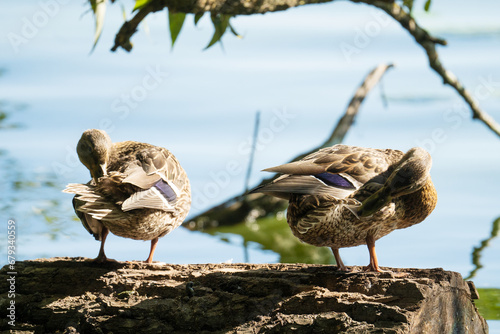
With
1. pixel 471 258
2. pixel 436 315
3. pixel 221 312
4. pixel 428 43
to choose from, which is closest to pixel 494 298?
pixel 471 258

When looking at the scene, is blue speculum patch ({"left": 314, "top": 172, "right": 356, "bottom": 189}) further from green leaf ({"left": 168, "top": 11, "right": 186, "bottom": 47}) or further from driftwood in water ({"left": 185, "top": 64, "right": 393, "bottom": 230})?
driftwood in water ({"left": 185, "top": 64, "right": 393, "bottom": 230})

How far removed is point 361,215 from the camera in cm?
261

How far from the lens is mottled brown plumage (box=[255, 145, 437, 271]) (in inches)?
107

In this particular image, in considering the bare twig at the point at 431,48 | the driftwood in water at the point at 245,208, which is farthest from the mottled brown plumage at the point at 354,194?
the driftwood in water at the point at 245,208

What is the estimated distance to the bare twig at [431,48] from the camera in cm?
543

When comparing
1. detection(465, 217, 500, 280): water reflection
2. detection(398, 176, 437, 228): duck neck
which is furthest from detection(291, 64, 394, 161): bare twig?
detection(398, 176, 437, 228): duck neck

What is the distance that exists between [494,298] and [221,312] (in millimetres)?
2860

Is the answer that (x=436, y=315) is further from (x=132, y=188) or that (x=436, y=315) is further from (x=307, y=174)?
(x=132, y=188)

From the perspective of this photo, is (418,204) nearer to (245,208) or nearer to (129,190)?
(129,190)

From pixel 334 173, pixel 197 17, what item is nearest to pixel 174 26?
pixel 197 17

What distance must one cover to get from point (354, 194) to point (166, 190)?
3.05 feet

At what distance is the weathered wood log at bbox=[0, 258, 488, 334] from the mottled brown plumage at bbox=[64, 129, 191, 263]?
0.21 metres

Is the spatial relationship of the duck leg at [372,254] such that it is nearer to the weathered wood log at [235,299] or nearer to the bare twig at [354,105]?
the weathered wood log at [235,299]

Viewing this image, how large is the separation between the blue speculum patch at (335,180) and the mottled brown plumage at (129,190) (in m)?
0.74
